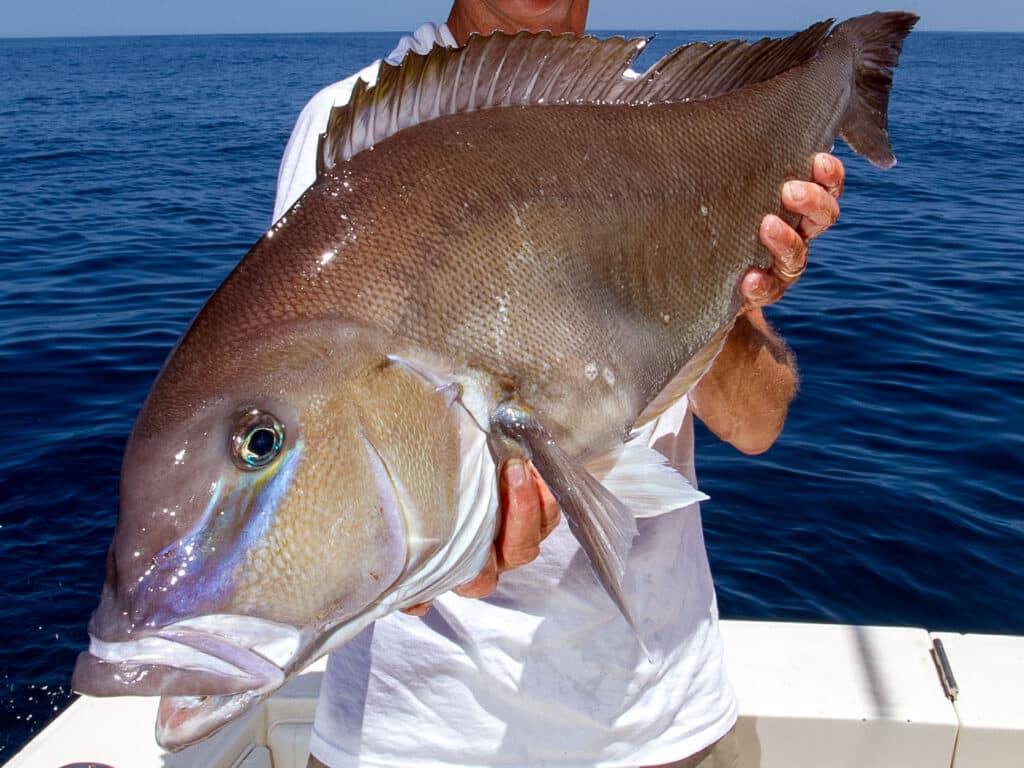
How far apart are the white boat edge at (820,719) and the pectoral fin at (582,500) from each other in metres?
1.50

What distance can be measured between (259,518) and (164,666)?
0.22 m

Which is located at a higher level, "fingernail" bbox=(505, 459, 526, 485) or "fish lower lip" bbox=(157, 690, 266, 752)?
"fingernail" bbox=(505, 459, 526, 485)

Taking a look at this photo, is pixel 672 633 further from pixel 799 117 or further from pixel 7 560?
pixel 7 560

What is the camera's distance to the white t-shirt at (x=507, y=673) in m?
2.00

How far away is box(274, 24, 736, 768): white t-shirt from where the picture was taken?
200 centimetres

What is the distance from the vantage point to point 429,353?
1521 millimetres

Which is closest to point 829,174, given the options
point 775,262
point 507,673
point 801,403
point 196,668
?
point 775,262

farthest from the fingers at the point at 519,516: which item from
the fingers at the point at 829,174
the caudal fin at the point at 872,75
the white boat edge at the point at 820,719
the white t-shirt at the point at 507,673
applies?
the white boat edge at the point at 820,719

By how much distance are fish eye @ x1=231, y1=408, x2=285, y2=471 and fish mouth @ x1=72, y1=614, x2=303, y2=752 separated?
0.21 m

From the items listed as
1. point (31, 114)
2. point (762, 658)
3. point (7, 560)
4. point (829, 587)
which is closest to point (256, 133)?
point (31, 114)

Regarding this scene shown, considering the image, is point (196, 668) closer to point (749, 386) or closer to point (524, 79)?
point (524, 79)

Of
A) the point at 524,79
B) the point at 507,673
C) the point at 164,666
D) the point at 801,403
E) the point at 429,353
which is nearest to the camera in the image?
the point at 164,666

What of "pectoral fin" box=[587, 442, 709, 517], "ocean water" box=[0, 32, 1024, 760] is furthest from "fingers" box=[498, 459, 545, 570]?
"ocean water" box=[0, 32, 1024, 760]

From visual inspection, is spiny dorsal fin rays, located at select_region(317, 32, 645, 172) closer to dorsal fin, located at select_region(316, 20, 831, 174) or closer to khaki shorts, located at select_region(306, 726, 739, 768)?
dorsal fin, located at select_region(316, 20, 831, 174)
